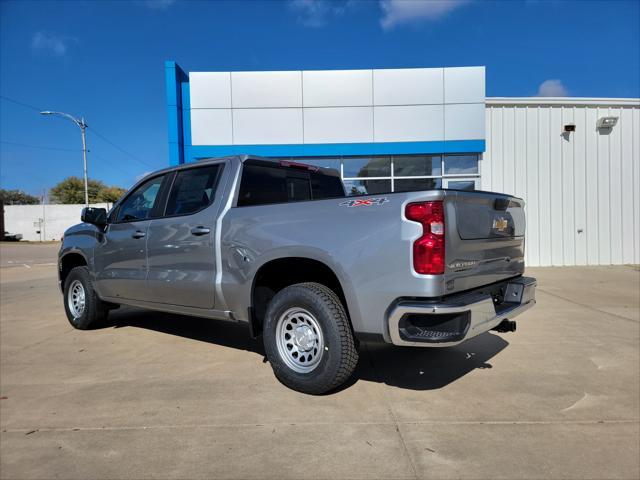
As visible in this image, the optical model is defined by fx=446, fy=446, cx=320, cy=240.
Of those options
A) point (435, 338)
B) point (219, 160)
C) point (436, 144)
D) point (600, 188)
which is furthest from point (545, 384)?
point (600, 188)

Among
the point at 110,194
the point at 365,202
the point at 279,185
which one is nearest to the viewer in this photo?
the point at 365,202

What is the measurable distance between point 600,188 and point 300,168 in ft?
38.7

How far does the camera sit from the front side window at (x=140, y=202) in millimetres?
5078

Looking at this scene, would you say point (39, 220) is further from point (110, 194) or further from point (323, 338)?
point (323, 338)

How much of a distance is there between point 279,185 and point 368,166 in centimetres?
901

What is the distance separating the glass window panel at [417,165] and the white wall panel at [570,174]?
4.44ft

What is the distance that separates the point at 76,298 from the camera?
6.12m

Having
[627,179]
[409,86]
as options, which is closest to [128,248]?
[409,86]

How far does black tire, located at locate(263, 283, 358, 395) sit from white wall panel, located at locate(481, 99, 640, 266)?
10.7 metres

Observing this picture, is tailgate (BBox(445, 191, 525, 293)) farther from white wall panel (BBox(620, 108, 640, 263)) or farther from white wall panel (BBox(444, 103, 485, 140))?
white wall panel (BBox(620, 108, 640, 263))

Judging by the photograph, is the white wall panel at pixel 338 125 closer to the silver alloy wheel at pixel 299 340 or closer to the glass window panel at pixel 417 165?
the glass window panel at pixel 417 165

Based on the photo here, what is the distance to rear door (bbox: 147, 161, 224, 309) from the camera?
4281 millimetres

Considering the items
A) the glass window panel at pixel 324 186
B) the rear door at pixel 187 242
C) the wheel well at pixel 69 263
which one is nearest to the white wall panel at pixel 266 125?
the wheel well at pixel 69 263

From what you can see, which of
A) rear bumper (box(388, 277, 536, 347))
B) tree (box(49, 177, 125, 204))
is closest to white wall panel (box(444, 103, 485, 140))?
rear bumper (box(388, 277, 536, 347))
